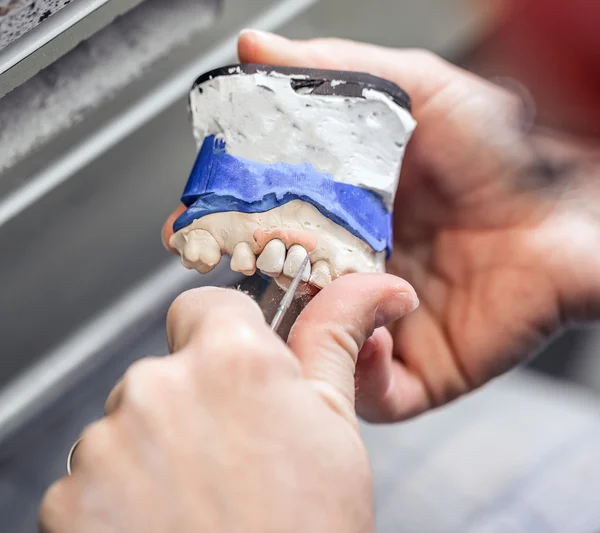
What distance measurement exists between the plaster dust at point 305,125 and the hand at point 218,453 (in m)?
0.18

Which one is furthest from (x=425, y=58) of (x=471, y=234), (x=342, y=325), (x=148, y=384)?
(x=148, y=384)

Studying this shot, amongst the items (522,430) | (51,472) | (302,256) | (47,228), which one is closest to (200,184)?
(302,256)

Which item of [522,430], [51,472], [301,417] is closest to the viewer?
[301,417]

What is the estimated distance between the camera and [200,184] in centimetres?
58

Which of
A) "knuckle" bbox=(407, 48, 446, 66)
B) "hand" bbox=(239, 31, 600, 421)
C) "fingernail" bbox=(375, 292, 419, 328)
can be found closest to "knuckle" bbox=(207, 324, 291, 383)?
"fingernail" bbox=(375, 292, 419, 328)

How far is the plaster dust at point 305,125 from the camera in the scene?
559 mm

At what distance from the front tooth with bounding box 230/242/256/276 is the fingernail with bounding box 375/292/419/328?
113mm

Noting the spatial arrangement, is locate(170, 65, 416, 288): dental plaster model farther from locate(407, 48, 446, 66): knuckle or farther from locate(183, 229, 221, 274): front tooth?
locate(407, 48, 446, 66): knuckle

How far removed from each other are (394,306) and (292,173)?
0.14 metres

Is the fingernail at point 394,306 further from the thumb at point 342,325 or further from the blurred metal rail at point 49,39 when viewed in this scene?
the blurred metal rail at point 49,39

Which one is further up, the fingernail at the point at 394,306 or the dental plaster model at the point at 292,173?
the dental plaster model at the point at 292,173

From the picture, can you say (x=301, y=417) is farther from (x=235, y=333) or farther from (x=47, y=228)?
(x=47, y=228)

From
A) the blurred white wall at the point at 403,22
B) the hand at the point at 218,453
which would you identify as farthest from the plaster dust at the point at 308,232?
the blurred white wall at the point at 403,22

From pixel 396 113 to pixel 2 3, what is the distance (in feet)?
1.02
